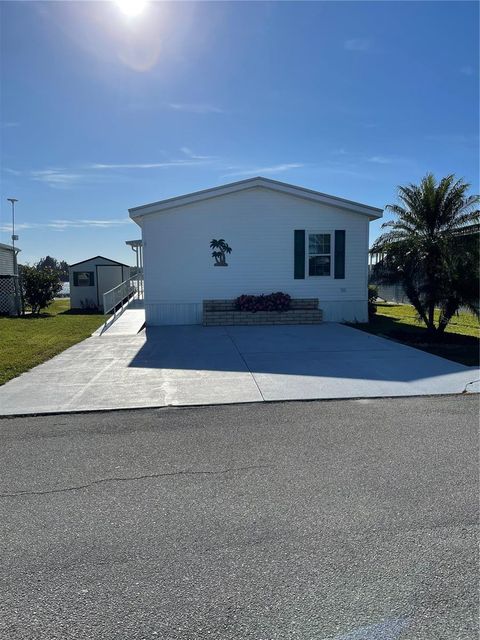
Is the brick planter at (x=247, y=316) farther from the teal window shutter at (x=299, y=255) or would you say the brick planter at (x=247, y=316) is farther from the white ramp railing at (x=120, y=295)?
the white ramp railing at (x=120, y=295)

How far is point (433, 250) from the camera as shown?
10539mm

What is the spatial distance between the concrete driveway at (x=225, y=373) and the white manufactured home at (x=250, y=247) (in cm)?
312

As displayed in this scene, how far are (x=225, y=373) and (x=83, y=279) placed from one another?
696 inches

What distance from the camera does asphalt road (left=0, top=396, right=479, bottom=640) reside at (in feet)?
6.81

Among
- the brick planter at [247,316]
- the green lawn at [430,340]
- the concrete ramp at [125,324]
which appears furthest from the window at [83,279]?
the green lawn at [430,340]

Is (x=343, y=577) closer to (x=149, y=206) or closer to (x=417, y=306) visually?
(x=417, y=306)

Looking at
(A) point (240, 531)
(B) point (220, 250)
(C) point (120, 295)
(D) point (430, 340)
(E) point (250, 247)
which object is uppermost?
(E) point (250, 247)

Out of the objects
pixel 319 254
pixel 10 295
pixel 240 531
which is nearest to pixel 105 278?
pixel 10 295

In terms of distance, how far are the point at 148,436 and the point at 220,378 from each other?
8.17 ft

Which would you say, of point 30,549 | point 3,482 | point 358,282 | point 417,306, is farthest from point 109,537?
point 358,282

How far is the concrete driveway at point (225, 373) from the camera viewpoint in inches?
229

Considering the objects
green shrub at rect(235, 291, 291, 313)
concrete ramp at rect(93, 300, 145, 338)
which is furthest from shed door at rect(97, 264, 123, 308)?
green shrub at rect(235, 291, 291, 313)

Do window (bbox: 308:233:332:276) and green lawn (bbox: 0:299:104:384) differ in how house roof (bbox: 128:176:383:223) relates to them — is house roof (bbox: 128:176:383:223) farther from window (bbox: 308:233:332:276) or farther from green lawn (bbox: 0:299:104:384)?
green lawn (bbox: 0:299:104:384)

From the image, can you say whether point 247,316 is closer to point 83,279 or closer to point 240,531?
point 240,531
